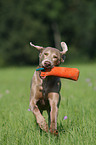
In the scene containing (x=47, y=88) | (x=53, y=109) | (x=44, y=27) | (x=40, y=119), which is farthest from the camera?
(x=44, y=27)

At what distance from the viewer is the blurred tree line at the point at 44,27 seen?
112 ft

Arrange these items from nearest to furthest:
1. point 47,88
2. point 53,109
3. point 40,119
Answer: point 40,119 → point 53,109 → point 47,88

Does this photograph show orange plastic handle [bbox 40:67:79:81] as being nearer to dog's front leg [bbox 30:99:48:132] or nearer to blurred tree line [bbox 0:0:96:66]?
dog's front leg [bbox 30:99:48:132]

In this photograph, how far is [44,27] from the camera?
3547 cm

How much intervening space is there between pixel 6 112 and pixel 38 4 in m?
33.3

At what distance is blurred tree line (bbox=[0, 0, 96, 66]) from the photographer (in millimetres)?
34219

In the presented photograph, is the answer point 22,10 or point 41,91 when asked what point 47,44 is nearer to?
point 22,10

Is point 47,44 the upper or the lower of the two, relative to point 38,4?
lower

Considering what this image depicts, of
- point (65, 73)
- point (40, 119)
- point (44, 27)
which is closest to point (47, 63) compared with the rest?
point (65, 73)

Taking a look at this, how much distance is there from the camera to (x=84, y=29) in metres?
38.5

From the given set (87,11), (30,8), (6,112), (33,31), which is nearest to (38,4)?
(30,8)

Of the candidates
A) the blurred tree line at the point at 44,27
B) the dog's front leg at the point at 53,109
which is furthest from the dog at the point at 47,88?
the blurred tree line at the point at 44,27

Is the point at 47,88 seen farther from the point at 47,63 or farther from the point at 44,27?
the point at 44,27

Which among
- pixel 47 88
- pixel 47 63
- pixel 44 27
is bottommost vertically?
pixel 44 27
